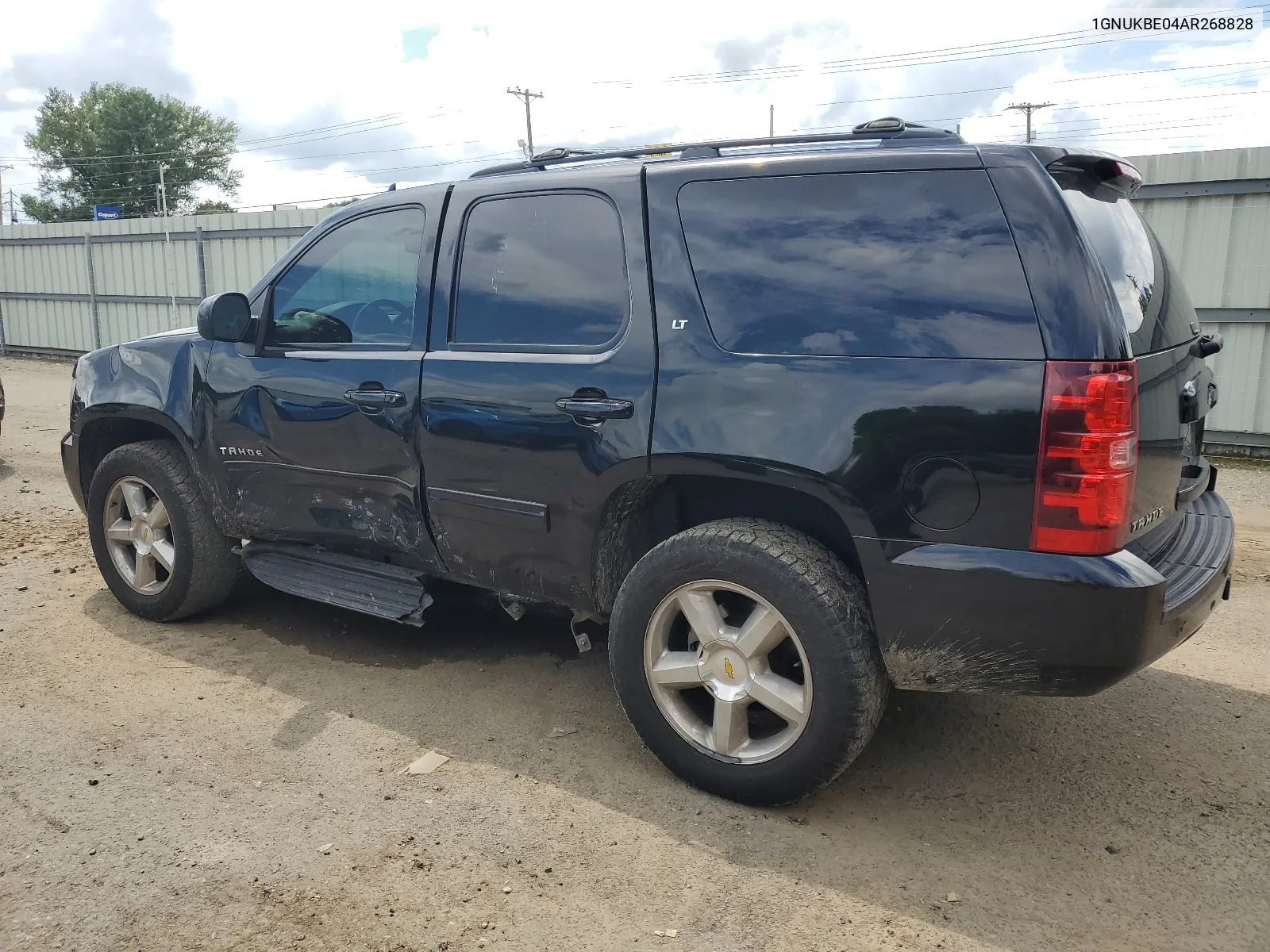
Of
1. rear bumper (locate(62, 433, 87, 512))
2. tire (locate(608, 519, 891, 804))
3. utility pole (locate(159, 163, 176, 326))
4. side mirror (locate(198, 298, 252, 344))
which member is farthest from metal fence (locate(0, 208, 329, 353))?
tire (locate(608, 519, 891, 804))

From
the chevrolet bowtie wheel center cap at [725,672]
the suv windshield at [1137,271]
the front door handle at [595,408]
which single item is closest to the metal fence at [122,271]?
the front door handle at [595,408]

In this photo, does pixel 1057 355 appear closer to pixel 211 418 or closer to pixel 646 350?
pixel 646 350

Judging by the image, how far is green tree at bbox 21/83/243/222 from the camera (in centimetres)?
6612

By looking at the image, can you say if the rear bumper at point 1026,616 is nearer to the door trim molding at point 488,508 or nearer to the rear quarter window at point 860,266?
the rear quarter window at point 860,266

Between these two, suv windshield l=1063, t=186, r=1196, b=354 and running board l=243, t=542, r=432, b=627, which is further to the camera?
running board l=243, t=542, r=432, b=627

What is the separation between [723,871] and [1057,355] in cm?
163

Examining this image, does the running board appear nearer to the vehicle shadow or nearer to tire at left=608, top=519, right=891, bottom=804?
the vehicle shadow

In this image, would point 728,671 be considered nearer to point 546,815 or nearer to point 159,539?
point 546,815

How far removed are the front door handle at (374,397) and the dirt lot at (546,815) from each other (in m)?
0.86

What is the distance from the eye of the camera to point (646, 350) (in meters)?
3.15

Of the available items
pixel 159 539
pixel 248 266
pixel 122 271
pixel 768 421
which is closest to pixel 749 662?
pixel 768 421

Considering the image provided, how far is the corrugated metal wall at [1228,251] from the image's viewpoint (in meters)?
8.55

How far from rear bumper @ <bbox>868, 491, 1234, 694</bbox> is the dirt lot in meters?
0.55

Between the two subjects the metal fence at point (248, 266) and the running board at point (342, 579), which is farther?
the metal fence at point (248, 266)
